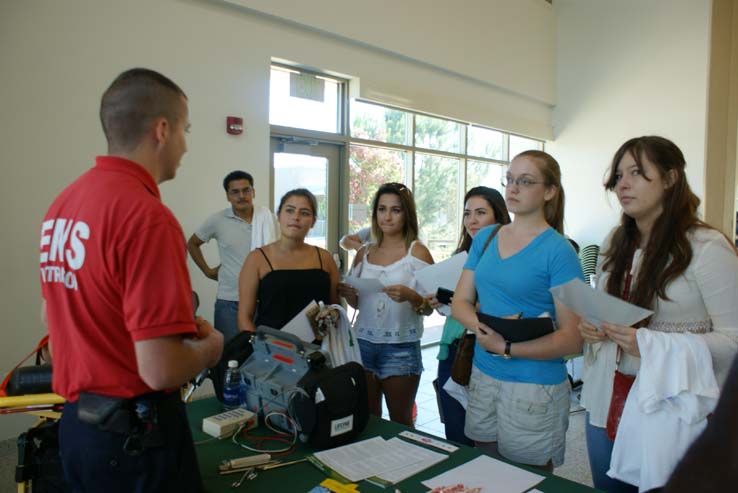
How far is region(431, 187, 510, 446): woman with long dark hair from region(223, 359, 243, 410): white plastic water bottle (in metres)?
0.89

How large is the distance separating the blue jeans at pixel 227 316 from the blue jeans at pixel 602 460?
259 cm

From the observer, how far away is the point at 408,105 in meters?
5.78

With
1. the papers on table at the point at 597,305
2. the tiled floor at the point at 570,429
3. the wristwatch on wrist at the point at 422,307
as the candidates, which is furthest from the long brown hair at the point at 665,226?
the tiled floor at the point at 570,429

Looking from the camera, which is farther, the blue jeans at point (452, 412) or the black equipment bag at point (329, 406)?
the blue jeans at point (452, 412)

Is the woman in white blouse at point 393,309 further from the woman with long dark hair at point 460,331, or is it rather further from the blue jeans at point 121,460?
the blue jeans at point 121,460

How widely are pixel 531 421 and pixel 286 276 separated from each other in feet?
3.96

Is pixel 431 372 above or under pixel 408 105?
under

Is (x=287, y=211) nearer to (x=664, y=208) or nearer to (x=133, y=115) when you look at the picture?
(x=133, y=115)

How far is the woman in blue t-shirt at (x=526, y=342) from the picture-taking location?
5.39 feet

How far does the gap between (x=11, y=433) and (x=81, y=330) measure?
3081 millimetres

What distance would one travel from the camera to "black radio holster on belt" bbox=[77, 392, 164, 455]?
3.34 ft

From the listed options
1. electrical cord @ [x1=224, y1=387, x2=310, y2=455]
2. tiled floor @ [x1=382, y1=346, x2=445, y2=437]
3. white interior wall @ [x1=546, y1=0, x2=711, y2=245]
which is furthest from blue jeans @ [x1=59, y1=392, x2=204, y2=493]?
white interior wall @ [x1=546, y1=0, x2=711, y2=245]

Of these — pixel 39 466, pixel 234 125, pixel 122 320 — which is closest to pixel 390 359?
pixel 39 466

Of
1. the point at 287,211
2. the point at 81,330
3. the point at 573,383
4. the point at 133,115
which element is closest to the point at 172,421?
the point at 81,330
